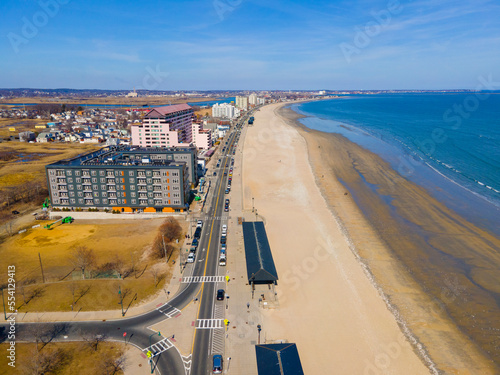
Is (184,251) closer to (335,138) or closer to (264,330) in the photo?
(264,330)

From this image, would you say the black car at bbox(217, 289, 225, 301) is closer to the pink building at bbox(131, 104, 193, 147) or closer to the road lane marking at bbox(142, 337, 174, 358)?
the road lane marking at bbox(142, 337, 174, 358)

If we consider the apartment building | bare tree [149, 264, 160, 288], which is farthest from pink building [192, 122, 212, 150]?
bare tree [149, 264, 160, 288]

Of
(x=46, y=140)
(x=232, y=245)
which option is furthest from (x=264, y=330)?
(x=46, y=140)

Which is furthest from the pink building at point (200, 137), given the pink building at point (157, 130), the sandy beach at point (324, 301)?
the sandy beach at point (324, 301)

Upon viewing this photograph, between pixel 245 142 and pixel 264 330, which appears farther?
pixel 245 142

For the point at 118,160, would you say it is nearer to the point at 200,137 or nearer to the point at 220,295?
the point at 220,295

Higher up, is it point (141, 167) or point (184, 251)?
point (141, 167)

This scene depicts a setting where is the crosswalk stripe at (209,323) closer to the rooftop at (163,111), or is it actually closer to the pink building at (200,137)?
the rooftop at (163,111)
